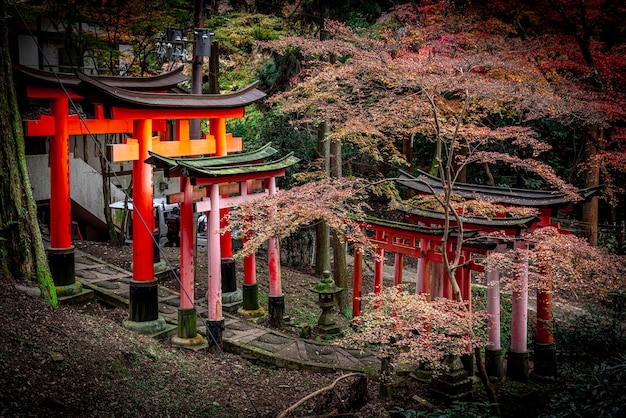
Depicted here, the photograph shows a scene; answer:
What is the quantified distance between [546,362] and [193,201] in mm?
8659

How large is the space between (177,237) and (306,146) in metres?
5.70

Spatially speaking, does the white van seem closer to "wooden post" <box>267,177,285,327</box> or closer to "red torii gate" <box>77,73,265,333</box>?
"wooden post" <box>267,177,285,327</box>

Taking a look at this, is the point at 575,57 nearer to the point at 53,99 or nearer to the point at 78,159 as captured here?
the point at 53,99

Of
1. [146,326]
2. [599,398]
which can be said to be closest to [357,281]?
[146,326]

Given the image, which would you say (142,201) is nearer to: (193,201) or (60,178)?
(193,201)

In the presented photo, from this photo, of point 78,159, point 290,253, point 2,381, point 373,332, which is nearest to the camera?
point 2,381

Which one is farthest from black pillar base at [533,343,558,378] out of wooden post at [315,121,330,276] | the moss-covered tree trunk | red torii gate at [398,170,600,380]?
the moss-covered tree trunk

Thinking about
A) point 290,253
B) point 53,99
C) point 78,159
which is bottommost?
point 290,253

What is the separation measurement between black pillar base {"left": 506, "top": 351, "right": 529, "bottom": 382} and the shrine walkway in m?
3.07

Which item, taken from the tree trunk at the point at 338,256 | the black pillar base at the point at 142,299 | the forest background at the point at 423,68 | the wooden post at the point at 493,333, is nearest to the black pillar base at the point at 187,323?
the black pillar base at the point at 142,299

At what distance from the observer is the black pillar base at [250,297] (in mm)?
14219

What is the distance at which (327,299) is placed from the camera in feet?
45.5

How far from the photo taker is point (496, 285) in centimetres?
1210

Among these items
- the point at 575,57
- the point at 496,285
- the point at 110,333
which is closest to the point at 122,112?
the point at 110,333
